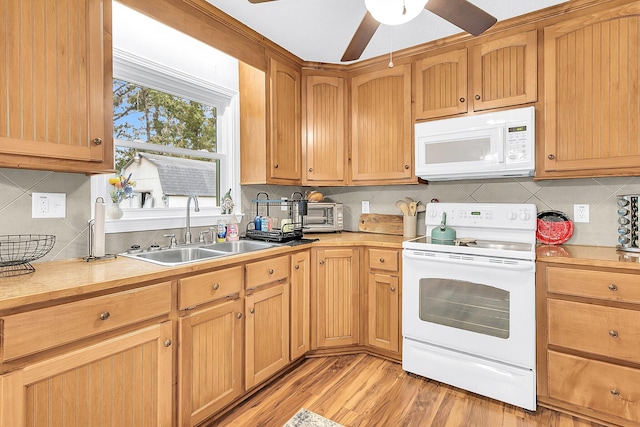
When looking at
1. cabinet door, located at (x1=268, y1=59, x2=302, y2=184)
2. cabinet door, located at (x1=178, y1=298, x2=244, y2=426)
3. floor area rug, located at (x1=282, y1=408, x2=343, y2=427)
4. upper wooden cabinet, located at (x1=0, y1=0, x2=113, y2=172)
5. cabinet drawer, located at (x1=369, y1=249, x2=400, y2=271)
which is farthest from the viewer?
cabinet door, located at (x1=268, y1=59, x2=302, y2=184)

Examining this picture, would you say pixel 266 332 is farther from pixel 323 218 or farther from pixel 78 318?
pixel 323 218

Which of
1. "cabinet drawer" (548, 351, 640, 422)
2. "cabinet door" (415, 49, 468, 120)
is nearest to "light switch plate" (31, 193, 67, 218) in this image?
"cabinet door" (415, 49, 468, 120)

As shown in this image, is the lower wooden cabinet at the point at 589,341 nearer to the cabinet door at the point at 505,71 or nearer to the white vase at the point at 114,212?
the cabinet door at the point at 505,71

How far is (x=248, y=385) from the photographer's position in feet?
6.37

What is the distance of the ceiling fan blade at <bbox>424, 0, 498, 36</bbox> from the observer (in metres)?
1.49

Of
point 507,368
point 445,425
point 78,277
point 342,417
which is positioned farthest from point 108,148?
point 507,368

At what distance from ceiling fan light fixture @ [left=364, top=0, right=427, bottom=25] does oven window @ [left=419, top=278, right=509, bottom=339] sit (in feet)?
5.11

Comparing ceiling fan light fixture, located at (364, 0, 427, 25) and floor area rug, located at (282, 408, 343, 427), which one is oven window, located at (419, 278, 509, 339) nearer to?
floor area rug, located at (282, 408, 343, 427)

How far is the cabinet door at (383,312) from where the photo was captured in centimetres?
241

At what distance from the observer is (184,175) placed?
95.0 inches

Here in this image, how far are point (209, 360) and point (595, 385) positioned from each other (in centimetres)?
208

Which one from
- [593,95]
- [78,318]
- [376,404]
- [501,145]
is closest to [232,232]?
[78,318]

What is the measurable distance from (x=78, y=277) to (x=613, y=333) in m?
2.58

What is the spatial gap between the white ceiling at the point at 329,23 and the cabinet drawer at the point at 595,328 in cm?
184
